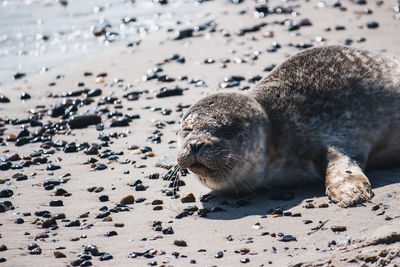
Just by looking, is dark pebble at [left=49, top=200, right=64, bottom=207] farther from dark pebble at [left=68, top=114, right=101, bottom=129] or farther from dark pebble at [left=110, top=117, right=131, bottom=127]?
dark pebble at [left=68, top=114, right=101, bottom=129]

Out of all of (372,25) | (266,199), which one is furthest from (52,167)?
(372,25)

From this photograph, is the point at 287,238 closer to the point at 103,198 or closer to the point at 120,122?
the point at 103,198

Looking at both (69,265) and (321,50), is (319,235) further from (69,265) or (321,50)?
(321,50)

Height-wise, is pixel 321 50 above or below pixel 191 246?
above

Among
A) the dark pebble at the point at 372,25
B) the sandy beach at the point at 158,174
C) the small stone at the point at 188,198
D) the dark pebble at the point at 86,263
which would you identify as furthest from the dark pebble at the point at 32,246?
the dark pebble at the point at 372,25

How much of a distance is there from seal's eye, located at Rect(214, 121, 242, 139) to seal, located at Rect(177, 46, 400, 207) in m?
0.01

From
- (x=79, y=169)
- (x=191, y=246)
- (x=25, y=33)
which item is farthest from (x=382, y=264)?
(x=25, y=33)

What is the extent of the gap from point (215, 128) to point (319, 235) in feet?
5.58

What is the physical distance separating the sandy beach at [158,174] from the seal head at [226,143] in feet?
0.67

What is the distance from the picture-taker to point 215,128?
6.19m

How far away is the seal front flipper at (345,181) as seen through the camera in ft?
17.9

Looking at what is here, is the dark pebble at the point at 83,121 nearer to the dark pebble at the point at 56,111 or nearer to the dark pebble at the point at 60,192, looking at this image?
the dark pebble at the point at 56,111

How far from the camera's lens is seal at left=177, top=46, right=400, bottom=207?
6172 mm

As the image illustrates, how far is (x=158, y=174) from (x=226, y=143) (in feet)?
3.54
